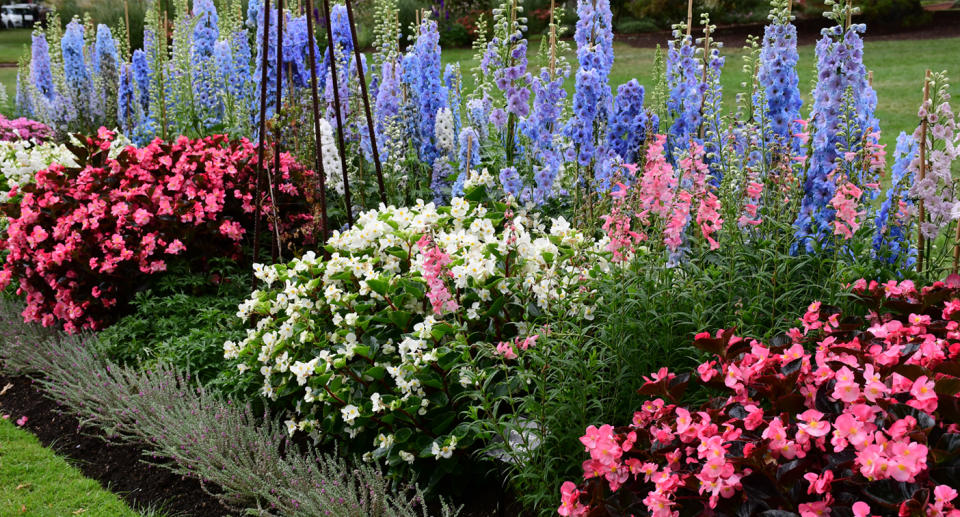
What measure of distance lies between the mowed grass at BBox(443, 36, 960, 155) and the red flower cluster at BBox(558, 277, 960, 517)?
7723mm

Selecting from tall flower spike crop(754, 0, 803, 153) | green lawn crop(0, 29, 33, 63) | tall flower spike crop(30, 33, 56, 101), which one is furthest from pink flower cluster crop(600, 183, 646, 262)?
green lawn crop(0, 29, 33, 63)

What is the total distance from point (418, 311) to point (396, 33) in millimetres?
2851

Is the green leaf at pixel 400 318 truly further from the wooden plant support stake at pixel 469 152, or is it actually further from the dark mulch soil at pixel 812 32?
the dark mulch soil at pixel 812 32

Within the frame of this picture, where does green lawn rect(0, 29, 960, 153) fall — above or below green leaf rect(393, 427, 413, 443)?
above

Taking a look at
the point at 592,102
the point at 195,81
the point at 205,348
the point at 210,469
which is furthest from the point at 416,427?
the point at 195,81

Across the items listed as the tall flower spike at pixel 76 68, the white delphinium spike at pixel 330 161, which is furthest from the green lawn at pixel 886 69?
the white delphinium spike at pixel 330 161

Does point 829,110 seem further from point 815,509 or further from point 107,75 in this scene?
point 107,75

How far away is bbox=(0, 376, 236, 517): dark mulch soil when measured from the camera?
333 centimetres

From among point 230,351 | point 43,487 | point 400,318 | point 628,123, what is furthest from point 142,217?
point 628,123

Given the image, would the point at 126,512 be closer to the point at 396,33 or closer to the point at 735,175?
the point at 735,175

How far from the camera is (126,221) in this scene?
15.0 ft

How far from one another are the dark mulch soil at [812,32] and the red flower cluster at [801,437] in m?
15.0

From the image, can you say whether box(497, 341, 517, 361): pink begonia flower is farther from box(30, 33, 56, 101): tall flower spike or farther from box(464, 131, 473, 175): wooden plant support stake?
box(30, 33, 56, 101): tall flower spike

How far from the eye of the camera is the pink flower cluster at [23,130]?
8.14 metres
